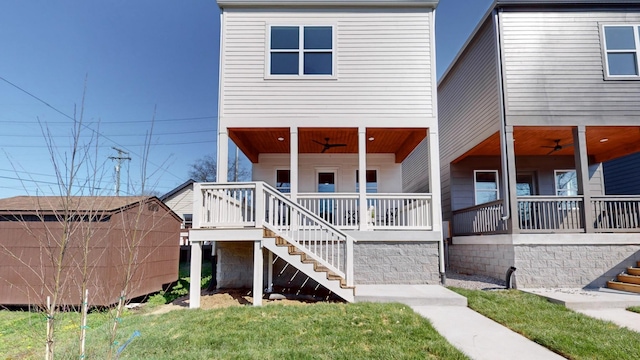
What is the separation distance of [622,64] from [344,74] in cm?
693

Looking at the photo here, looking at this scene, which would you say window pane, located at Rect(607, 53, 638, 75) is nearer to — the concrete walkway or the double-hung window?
the double-hung window

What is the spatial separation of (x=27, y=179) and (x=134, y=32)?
18.0 m

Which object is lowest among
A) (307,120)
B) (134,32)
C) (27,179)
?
(27,179)

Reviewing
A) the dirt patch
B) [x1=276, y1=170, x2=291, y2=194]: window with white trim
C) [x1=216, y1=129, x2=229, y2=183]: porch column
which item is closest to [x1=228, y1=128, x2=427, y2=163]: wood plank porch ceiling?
[x1=216, y1=129, x2=229, y2=183]: porch column

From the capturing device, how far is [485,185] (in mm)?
11297

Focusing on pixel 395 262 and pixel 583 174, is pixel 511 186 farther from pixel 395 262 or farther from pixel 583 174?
pixel 395 262

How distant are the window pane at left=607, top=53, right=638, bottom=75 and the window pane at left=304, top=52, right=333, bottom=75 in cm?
698

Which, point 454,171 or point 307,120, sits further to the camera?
point 454,171

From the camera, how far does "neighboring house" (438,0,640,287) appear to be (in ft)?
24.7

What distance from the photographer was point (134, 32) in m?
18.0

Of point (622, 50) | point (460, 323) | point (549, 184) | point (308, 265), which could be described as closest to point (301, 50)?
point (308, 265)

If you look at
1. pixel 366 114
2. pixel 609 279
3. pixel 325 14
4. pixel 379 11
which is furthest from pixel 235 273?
pixel 609 279

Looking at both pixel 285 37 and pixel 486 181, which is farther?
pixel 486 181

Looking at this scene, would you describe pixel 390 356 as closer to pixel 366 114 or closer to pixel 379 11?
pixel 366 114
